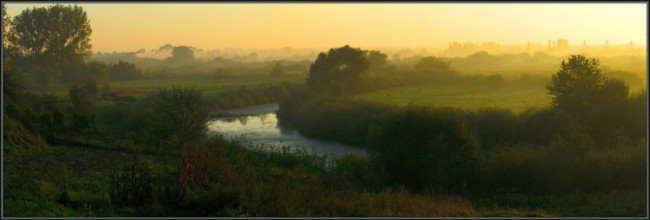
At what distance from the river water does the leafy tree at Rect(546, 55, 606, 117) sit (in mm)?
8785

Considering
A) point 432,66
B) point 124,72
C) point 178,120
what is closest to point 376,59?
point 432,66

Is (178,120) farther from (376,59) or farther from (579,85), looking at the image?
(579,85)

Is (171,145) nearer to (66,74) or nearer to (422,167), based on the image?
(422,167)

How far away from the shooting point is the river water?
1087 inches

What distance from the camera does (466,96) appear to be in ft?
99.3

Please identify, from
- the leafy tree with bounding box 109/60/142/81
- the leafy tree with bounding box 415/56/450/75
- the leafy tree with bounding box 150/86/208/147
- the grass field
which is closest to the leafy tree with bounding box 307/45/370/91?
the leafy tree with bounding box 415/56/450/75

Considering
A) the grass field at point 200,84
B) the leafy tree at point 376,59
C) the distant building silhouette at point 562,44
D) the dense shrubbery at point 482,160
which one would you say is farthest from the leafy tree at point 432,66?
the dense shrubbery at point 482,160

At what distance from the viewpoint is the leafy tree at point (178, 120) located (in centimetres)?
2398

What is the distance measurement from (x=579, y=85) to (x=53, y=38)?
3090 cm

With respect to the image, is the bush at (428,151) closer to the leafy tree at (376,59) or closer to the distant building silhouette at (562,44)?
the distant building silhouette at (562,44)

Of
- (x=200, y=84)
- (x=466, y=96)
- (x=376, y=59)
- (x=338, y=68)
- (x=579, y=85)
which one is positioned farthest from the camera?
(x=200, y=84)

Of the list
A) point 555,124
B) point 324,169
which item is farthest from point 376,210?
point 555,124

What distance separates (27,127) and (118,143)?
3.41 meters

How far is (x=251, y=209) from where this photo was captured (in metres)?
10.9
